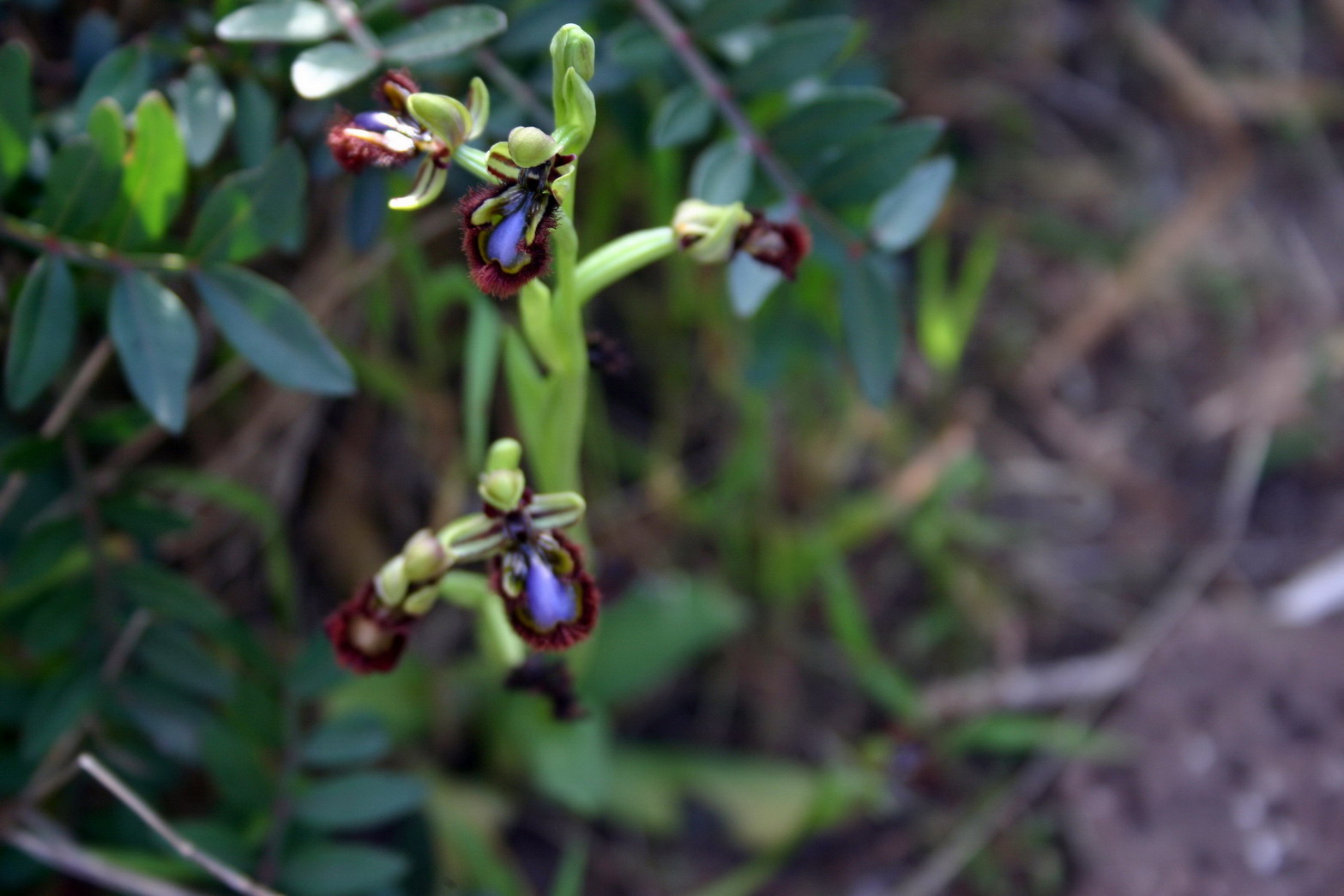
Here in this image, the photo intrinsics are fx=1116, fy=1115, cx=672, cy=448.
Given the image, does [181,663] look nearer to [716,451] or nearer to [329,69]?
[329,69]

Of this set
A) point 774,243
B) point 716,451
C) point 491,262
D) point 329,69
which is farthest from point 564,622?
point 716,451

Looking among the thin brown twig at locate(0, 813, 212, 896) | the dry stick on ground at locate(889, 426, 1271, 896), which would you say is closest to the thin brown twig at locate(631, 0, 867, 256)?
the dry stick on ground at locate(889, 426, 1271, 896)

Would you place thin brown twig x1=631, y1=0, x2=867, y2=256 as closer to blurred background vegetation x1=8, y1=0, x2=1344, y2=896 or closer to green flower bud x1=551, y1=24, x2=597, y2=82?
blurred background vegetation x1=8, y1=0, x2=1344, y2=896

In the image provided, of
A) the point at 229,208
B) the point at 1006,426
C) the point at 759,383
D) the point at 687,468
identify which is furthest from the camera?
the point at 1006,426

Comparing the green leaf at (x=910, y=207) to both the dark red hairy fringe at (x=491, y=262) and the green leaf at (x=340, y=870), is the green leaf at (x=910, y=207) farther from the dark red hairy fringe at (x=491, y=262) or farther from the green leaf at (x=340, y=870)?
the green leaf at (x=340, y=870)

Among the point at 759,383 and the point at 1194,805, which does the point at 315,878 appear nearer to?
the point at 759,383

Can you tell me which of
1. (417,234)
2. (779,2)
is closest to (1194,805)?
(779,2)

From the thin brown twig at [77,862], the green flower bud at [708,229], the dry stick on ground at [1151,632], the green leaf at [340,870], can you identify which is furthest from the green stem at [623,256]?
the dry stick on ground at [1151,632]
